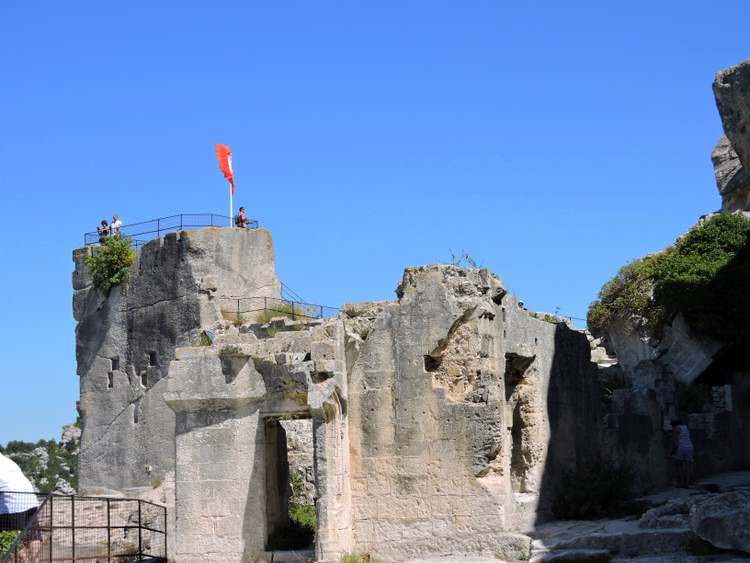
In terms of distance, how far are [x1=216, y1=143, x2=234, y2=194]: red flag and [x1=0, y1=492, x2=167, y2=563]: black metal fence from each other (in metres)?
10.9

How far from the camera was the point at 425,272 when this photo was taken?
620 inches

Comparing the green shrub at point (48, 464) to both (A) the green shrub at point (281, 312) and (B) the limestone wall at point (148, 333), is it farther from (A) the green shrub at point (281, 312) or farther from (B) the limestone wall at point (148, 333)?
(A) the green shrub at point (281, 312)

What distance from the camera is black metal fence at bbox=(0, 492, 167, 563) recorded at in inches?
645

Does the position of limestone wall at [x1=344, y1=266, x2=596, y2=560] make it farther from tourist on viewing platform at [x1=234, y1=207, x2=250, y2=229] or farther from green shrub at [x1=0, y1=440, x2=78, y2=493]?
green shrub at [x1=0, y1=440, x2=78, y2=493]

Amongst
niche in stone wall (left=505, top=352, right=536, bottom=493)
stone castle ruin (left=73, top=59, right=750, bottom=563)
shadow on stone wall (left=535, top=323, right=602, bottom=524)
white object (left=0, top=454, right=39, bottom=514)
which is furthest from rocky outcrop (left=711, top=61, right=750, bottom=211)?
white object (left=0, top=454, right=39, bottom=514)

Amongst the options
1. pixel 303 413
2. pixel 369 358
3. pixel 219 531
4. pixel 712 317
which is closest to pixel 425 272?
pixel 369 358

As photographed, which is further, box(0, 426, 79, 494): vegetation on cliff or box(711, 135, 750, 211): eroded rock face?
box(0, 426, 79, 494): vegetation on cliff

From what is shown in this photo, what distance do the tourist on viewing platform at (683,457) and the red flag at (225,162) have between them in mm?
14294

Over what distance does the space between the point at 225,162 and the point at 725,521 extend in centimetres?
1985

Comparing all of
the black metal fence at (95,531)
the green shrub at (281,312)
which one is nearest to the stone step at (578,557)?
the black metal fence at (95,531)

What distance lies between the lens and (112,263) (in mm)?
30609

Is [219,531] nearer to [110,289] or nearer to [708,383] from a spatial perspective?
[110,289]

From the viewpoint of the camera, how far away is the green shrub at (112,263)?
30500 mm

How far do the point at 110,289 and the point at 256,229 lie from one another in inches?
166
